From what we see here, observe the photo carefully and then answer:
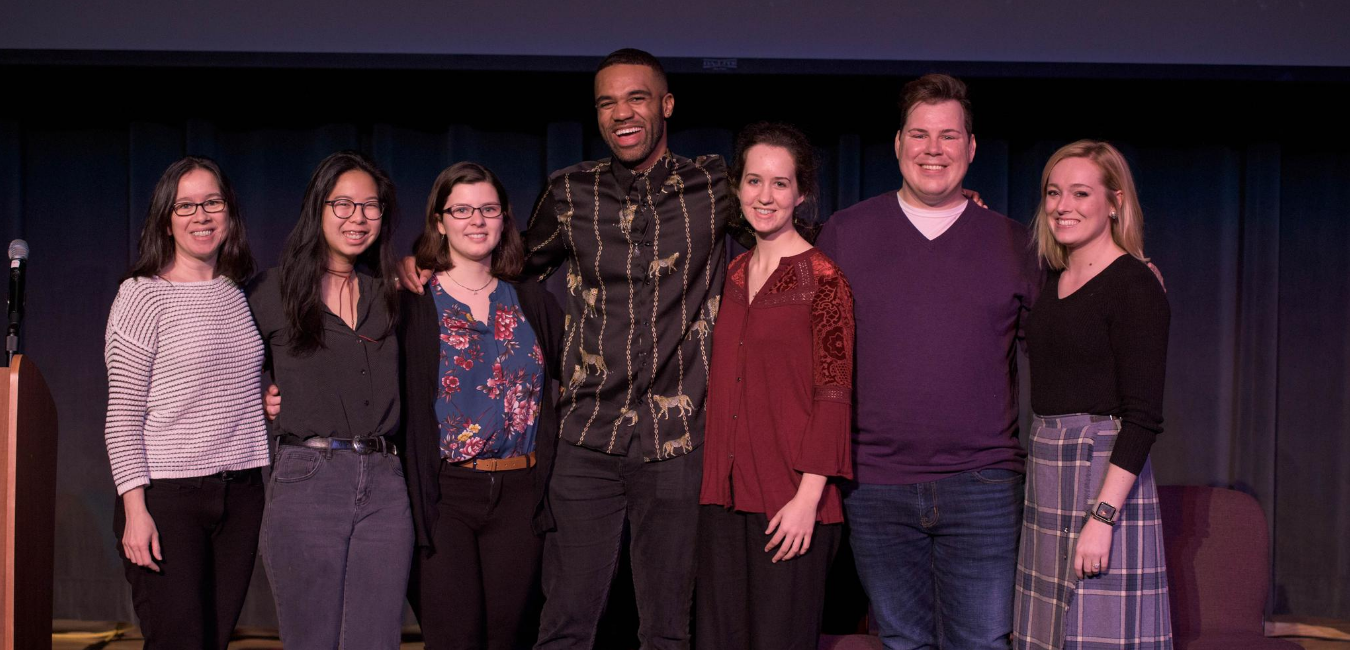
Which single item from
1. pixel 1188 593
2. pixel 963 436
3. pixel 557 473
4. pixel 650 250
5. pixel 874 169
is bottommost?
pixel 1188 593

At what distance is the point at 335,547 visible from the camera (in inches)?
82.4

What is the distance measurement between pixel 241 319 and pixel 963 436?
171cm

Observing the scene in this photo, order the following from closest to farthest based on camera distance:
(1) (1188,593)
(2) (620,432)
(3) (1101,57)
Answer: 1. (2) (620,432)
2. (1) (1188,593)
3. (3) (1101,57)

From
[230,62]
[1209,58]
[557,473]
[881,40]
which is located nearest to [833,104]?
[881,40]

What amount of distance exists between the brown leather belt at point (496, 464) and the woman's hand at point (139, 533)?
2.20ft

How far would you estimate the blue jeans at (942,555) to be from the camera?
2121 millimetres

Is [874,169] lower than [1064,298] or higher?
higher

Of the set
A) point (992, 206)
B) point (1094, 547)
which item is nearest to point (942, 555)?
point (1094, 547)

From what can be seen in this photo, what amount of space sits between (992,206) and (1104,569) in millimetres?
2203

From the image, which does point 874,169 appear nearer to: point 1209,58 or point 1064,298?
point 1209,58

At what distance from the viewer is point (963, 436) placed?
6.93 ft

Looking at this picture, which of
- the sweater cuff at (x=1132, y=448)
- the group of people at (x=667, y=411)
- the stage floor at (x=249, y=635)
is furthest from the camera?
the stage floor at (x=249, y=635)

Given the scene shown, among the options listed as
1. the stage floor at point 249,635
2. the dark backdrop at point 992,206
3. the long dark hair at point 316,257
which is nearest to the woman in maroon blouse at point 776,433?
the long dark hair at point 316,257

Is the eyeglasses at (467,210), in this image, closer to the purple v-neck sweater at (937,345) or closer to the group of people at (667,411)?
the group of people at (667,411)
